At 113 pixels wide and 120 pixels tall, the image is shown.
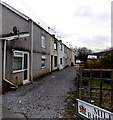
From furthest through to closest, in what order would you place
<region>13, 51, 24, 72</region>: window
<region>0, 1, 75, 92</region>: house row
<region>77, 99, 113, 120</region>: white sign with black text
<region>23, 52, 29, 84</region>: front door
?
1. <region>23, 52, 29, 84</region>: front door
2. <region>13, 51, 24, 72</region>: window
3. <region>0, 1, 75, 92</region>: house row
4. <region>77, 99, 113, 120</region>: white sign with black text

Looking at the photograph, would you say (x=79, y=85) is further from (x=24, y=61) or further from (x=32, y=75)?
(x=32, y=75)

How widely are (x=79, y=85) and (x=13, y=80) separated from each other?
19.3 feet

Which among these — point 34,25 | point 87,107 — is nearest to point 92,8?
point 34,25

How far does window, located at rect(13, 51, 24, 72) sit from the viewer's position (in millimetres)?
9770

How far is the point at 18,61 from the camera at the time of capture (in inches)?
409

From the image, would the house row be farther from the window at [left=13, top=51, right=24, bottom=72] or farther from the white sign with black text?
the white sign with black text

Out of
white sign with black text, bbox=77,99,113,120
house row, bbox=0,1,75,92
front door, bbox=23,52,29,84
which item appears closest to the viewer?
white sign with black text, bbox=77,99,113,120

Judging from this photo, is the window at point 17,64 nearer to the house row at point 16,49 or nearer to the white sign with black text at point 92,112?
the house row at point 16,49

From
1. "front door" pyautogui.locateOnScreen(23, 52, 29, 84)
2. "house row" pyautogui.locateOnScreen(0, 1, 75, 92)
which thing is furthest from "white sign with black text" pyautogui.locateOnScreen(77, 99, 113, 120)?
"front door" pyautogui.locateOnScreen(23, 52, 29, 84)

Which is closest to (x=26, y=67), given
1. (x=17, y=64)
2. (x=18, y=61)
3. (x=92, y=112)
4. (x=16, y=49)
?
(x=18, y=61)

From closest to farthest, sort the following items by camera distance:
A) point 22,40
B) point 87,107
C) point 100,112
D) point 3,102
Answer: point 100,112 → point 87,107 → point 3,102 → point 22,40

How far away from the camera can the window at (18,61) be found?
32.1ft

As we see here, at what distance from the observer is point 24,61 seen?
1142 cm

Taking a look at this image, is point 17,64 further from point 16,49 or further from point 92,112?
point 92,112
